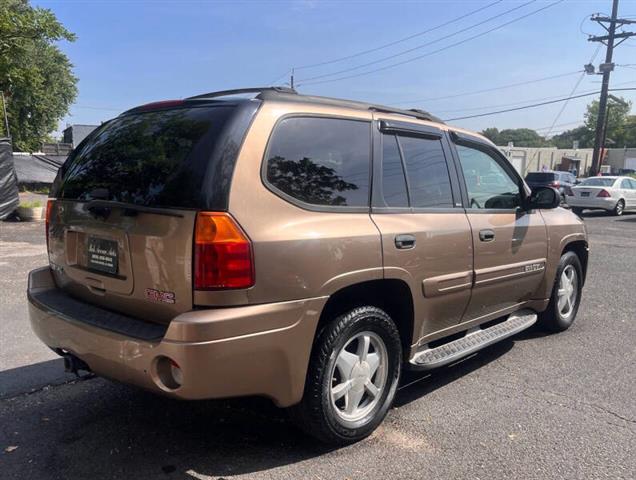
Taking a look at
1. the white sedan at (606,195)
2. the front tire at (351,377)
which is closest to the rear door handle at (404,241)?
the front tire at (351,377)

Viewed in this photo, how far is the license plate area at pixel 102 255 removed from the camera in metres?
2.97

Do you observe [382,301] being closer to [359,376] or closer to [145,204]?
[359,376]

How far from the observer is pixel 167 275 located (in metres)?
2.70

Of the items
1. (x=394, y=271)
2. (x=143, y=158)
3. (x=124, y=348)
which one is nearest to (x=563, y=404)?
(x=394, y=271)

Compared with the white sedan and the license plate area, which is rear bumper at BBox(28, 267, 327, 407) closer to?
the license plate area

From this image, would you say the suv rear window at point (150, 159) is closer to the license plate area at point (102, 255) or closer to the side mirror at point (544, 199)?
the license plate area at point (102, 255)

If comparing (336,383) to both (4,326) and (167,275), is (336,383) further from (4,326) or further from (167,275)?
(4,326)

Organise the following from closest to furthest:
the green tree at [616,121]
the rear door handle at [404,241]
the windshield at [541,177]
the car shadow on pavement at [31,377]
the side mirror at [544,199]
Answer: the rear door handle at [404,241] → the car shadow on pavement at [31,377] → the side mirror at [544,199] → the windshield at [541,177] → the green tree at [616,121]

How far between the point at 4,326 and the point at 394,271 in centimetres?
415

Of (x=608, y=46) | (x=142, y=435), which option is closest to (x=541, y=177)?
(x=608, y=46)

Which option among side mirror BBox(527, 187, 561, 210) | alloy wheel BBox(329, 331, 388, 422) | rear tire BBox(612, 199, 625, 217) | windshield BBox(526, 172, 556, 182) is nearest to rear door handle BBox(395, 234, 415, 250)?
alloy wheel BBox(329, 331, 388, 422)

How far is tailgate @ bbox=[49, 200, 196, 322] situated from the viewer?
267 cm

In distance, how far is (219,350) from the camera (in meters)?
2.56

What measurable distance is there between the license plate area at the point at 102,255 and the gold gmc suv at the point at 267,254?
0.01 m
